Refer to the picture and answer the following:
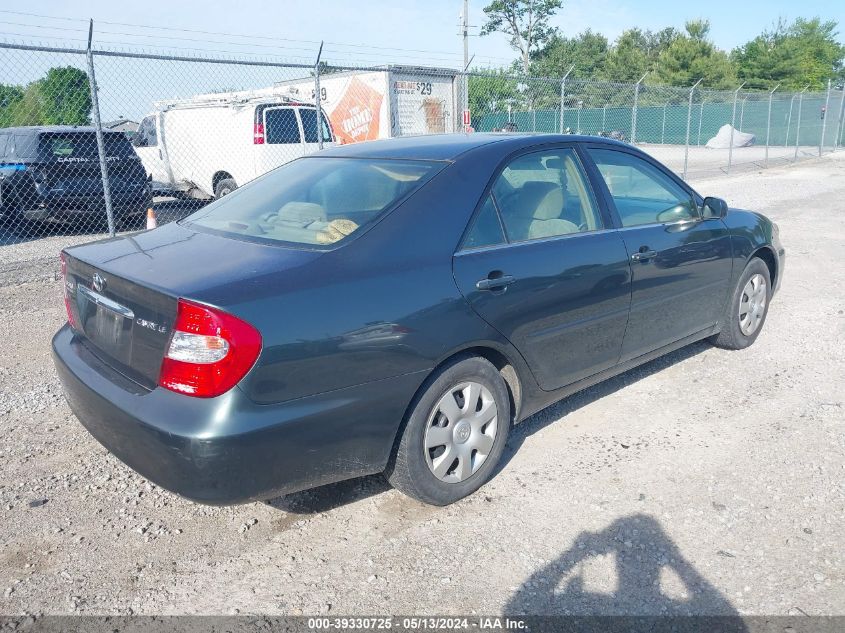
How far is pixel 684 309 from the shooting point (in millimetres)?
4348

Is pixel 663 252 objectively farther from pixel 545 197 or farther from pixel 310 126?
pixel 310 126

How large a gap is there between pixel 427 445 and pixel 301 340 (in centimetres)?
82

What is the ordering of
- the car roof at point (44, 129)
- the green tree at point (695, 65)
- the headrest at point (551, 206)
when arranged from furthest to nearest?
the green tree at point (695, 65) → the car roof at point (44, 129) → the headrest at point (551, 206)

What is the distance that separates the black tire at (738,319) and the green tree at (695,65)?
5507 centimetres

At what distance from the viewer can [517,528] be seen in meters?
3.01

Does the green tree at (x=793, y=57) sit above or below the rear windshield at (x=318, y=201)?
above

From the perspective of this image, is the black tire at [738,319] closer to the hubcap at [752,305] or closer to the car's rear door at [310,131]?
the hubcap at [752,305]

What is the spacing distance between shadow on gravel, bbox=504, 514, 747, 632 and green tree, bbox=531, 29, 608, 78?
5308cm

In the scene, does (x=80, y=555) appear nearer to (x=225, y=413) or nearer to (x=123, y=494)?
(x=123, y=494)

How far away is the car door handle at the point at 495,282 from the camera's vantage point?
307 centimetres

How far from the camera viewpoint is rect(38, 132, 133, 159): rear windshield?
10.1 m

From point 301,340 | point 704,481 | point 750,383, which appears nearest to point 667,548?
point 704,481

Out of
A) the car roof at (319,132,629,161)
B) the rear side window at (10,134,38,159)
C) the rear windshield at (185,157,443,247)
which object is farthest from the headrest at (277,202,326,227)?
the rear side window at (10,134,38,159)

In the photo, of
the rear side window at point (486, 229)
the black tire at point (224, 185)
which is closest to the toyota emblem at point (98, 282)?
the rear side window at point (486, 229)
